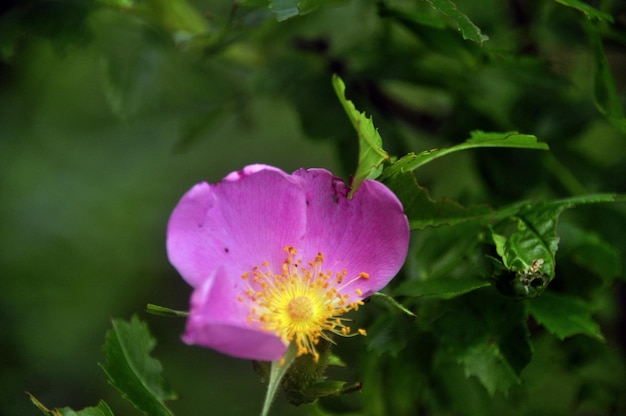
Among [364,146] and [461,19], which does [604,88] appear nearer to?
[461,19]

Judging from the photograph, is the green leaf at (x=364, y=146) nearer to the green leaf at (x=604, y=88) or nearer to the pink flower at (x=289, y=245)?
the pink flower at (x=289, y=245)

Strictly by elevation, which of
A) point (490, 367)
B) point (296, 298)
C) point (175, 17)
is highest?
point (175, 17)

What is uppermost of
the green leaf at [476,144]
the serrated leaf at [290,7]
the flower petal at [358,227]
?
the serrated leaf at [290,7]

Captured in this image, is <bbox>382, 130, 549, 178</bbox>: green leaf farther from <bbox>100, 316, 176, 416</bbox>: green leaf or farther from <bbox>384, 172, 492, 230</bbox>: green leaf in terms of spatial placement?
<bbox>100, 316, 176, 416</bbox>: green leaf

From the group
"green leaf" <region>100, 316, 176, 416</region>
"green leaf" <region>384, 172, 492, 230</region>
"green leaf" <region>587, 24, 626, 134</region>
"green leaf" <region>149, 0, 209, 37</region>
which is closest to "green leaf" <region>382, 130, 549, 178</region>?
"green leaf" <region>384, 172, 492, 230</region>

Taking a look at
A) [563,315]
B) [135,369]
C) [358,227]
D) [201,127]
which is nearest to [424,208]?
[358,227]

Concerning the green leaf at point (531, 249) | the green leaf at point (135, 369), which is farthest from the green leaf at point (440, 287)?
the green leaf at point (135, 369)
